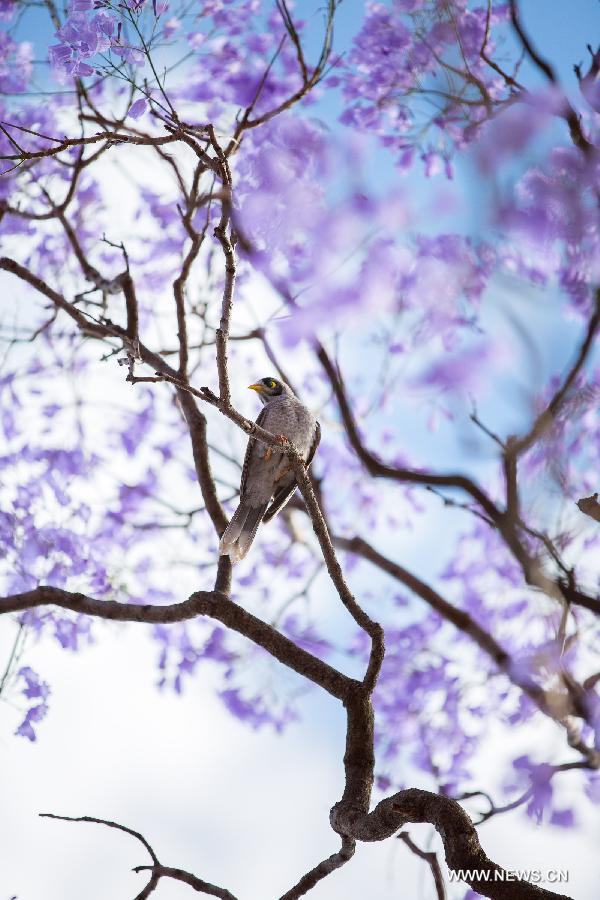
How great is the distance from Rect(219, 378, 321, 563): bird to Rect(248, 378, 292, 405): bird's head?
2 centimetres

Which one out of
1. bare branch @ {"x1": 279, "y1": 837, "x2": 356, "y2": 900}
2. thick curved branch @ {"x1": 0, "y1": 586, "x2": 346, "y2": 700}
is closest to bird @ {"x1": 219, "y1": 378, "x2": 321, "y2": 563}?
thick curved branch @ {"x1": 0, "y1": 586, "x2": 346, "y2": 700}

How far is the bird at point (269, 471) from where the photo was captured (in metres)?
3.94

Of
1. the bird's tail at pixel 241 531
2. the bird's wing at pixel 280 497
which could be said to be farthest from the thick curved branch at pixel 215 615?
the bird's wing at pixel 280 497

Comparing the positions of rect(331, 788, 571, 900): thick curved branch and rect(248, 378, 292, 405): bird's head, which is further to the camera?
rect(248, 378, 292, 405): bird's head

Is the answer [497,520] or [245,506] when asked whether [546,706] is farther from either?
[245,506]

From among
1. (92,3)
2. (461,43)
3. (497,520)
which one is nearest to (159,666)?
(497,520)

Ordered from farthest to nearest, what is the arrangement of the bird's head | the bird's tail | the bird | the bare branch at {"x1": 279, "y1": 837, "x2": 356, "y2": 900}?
1. the bird's head
2. the bird
3. the bird's tail
4. the bare branch at {"x1": 279, "y1": 837, "x2": 356, "y2": 900}

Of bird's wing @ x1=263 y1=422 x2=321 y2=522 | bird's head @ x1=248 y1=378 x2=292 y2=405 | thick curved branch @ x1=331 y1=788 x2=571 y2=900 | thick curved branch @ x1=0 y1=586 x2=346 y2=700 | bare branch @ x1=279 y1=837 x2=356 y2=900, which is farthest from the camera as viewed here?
bird's head @ x1=248 y1=378 x2=292 y2=405

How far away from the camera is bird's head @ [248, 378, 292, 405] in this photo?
476 cm

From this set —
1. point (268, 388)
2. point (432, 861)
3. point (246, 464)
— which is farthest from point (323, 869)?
point (268, 388)

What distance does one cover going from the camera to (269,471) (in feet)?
13.9

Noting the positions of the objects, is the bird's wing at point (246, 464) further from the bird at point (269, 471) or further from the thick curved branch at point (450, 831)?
the thick curved branch at point (450, 831)

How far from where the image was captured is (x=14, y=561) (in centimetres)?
488

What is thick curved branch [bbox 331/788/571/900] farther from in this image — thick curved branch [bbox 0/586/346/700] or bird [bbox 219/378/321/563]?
bird [bbox 219/378/321/563]
